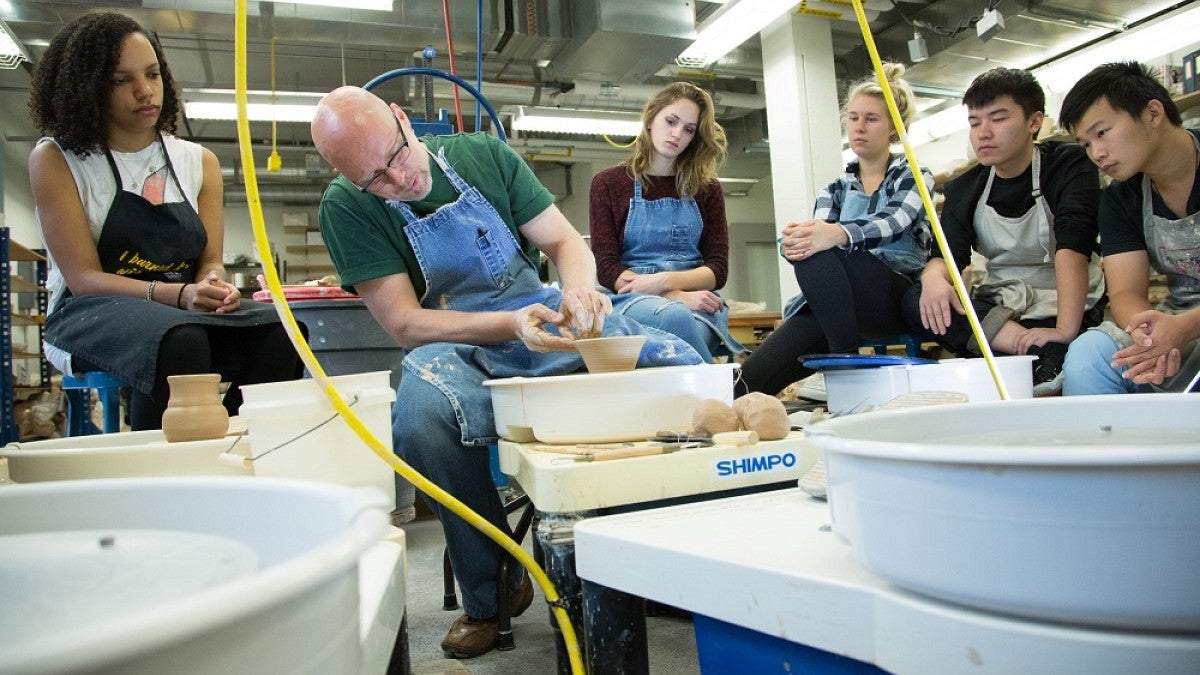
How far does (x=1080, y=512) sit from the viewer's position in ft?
1.04

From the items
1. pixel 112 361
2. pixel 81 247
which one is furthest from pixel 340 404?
pixel 81 247

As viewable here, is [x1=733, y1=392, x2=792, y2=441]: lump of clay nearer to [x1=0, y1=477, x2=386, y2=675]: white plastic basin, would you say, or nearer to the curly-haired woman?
[x1=0, y1=477, x2=386, y2=675]: white plastic basin

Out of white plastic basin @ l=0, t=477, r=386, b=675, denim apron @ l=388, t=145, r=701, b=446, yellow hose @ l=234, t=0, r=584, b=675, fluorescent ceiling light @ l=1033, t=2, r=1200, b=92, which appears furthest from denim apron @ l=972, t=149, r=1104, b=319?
fluorescent ceiling light @ l=1033, t=2, r=1200, b=92

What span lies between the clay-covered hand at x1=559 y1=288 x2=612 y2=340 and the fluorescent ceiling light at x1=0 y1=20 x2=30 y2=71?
14.6 feet

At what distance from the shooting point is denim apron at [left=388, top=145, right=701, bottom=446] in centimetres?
134

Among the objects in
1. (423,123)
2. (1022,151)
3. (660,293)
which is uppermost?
(423,123)

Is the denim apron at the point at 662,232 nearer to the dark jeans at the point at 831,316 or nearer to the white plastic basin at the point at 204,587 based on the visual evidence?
the dark jeans at the point at 831,316

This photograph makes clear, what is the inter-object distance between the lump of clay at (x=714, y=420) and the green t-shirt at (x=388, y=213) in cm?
80

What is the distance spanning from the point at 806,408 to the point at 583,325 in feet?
1.81

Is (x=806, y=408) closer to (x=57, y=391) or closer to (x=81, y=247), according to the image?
(x=81, y=247)

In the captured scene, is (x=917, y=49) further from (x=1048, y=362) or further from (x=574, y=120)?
(x=1048, y=362)

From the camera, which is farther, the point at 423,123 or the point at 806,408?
the point at 423,123

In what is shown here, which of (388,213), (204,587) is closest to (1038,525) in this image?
(204,587)

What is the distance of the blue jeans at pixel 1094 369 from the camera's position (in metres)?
1.53
